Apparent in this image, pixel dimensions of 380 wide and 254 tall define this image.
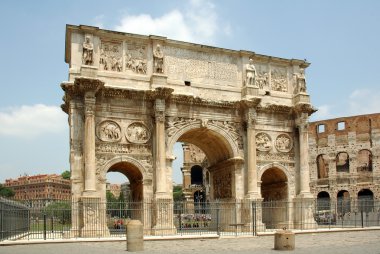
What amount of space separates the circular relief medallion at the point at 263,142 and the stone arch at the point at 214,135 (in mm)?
1214

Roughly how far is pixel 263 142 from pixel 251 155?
4.50 feet

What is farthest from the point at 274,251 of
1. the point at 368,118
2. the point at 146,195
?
the point at 368,118

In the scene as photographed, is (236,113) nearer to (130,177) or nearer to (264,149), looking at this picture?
(264,149)

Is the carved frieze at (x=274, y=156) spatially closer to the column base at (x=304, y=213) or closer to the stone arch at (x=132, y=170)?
the column base at (x=304, y=213)

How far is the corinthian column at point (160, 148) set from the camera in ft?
63.5

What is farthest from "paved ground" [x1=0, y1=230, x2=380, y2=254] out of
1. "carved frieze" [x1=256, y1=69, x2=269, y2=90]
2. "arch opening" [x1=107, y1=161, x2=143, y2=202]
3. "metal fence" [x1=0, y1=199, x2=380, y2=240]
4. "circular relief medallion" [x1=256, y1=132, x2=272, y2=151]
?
"carved frieze" [x1=256, y1=69, x2=269, y2=90]

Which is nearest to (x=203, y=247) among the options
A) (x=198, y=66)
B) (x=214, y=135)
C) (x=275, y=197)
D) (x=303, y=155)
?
(x=214, y=135)

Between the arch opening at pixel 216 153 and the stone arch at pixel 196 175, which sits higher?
the arch opening at pixel 216 153

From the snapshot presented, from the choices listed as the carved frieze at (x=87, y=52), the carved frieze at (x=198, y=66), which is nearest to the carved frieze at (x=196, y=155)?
the carved frieze at (x=198, y=66)

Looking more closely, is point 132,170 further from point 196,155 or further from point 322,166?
point 196,155

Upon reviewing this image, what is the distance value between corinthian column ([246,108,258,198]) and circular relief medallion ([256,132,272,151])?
0.72 m

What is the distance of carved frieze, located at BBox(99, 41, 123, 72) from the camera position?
65.3 ft

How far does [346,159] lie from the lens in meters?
41.2

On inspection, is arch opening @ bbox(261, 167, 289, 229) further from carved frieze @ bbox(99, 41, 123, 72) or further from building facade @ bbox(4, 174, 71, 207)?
building facade @ bbox(4, 174, 71, 207)
